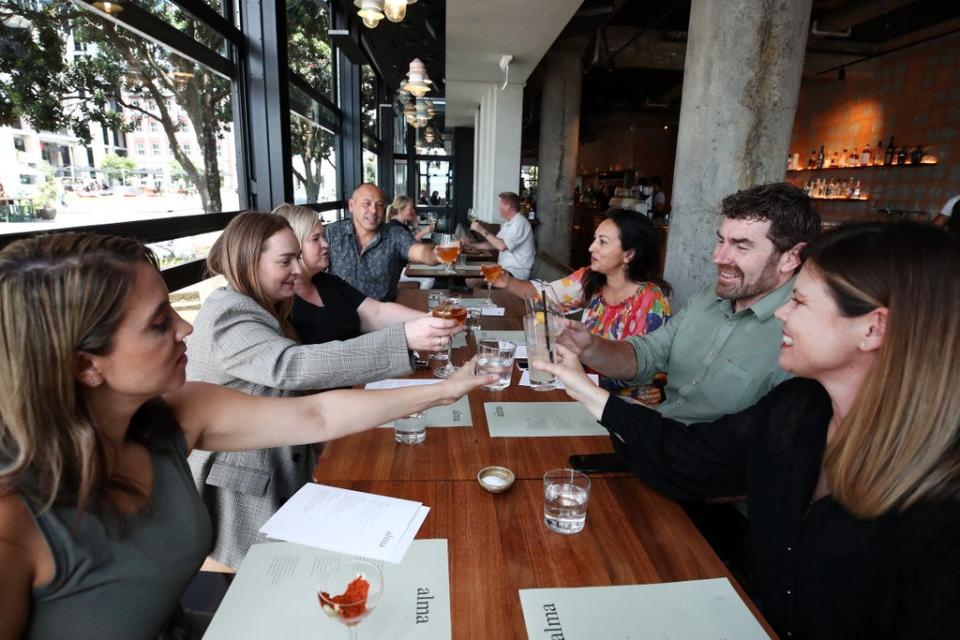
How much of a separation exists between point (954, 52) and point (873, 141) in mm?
1429

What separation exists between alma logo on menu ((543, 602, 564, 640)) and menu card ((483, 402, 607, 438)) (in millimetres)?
698

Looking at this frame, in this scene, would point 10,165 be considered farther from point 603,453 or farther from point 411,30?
point 411,30

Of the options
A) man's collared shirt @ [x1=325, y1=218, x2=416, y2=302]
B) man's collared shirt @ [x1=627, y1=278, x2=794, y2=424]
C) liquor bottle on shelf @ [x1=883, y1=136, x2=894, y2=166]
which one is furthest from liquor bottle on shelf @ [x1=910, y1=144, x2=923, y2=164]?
man's collared shirt @ [x1=627, y1=278, x2=794, y2=424]

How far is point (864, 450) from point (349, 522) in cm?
105

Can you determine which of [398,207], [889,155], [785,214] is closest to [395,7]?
[785,214]

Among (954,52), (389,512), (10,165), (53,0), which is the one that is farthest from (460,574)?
(954,52)

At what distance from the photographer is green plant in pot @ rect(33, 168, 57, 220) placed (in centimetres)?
246

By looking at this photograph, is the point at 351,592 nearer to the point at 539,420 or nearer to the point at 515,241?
the point at 539,420

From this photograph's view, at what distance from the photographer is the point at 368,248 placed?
445 centimetres

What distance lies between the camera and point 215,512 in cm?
182

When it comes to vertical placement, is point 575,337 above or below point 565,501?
above

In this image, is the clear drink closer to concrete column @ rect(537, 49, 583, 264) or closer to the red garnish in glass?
the red garnish in glass

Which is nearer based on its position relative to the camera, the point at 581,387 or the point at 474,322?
the point at 581,387

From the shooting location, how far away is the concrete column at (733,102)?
3.18 metres
